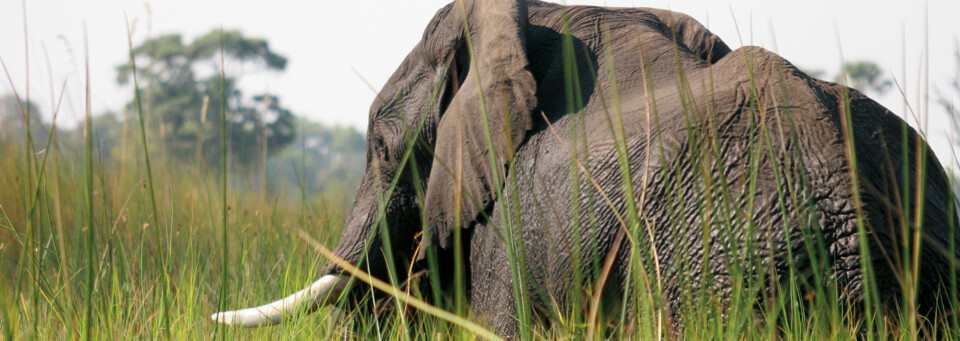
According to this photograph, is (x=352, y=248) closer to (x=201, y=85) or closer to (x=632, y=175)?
(x=632, y=175)

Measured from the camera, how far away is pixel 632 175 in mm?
2002

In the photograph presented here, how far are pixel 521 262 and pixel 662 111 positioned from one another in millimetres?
851

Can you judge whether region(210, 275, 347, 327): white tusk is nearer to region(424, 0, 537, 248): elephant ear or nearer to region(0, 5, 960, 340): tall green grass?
region(0, 5, 960, 340): tall green grass

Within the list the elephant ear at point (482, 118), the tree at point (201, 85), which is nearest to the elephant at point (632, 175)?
the elephant ear at point (482, 118)

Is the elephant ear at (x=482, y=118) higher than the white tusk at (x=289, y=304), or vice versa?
the elephant ear at (x=482, y=118)

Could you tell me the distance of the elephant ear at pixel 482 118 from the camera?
7.56ft

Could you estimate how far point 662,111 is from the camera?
2068 mm

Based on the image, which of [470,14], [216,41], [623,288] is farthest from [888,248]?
[216,41]

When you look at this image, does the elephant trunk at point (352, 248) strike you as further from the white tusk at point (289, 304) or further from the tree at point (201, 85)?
the tree at point (201, 85)

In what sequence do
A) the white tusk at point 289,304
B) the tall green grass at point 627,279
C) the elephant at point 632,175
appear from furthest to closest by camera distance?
the white tusk at point 289,304
the elephant at point 632,175
the tall green grass at point 627,279

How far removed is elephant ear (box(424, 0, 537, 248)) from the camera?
2.30 metres

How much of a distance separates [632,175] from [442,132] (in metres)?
0.80

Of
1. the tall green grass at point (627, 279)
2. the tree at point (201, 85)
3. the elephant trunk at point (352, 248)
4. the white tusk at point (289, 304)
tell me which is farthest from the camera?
the tree at point (201, 85)

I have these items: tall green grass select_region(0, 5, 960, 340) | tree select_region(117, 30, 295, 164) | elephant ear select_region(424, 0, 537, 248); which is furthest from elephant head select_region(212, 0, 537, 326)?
tree select_region(117, 30, 295, 164)
